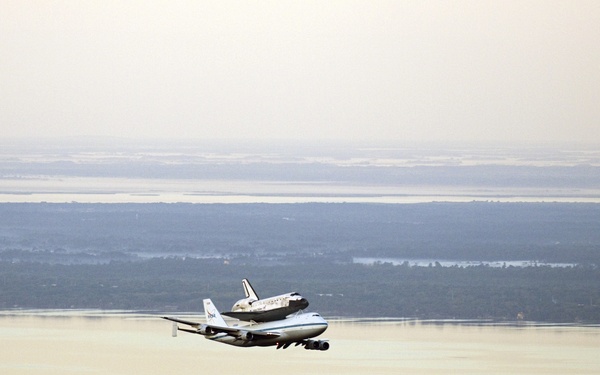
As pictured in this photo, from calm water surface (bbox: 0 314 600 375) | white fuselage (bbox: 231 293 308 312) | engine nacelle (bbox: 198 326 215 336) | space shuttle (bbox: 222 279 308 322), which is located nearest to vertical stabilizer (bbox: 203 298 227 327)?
white fuselage (bbox: 231 293 308 312)

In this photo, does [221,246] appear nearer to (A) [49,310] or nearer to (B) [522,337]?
(A) [49,310]

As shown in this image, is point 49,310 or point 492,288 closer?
point 49,310

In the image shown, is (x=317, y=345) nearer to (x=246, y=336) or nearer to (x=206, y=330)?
(x=246, y=336)

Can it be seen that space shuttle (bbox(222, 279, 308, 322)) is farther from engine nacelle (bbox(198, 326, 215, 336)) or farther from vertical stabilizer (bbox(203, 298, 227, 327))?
vertical stabilizer (bbox(203, 298, 227, 327))

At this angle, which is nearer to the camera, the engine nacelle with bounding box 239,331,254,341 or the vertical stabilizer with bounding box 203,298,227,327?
the engine nacelle with bounding box 239,331,254,341

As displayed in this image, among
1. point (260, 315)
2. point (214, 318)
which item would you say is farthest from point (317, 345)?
point (214, 318)

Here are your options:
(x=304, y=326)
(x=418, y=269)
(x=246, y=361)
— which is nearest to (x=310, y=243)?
(x=418, y=269)

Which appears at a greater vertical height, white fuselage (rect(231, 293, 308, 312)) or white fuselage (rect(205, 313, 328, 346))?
white fuselage (rect(231, 293, 308, 312))
